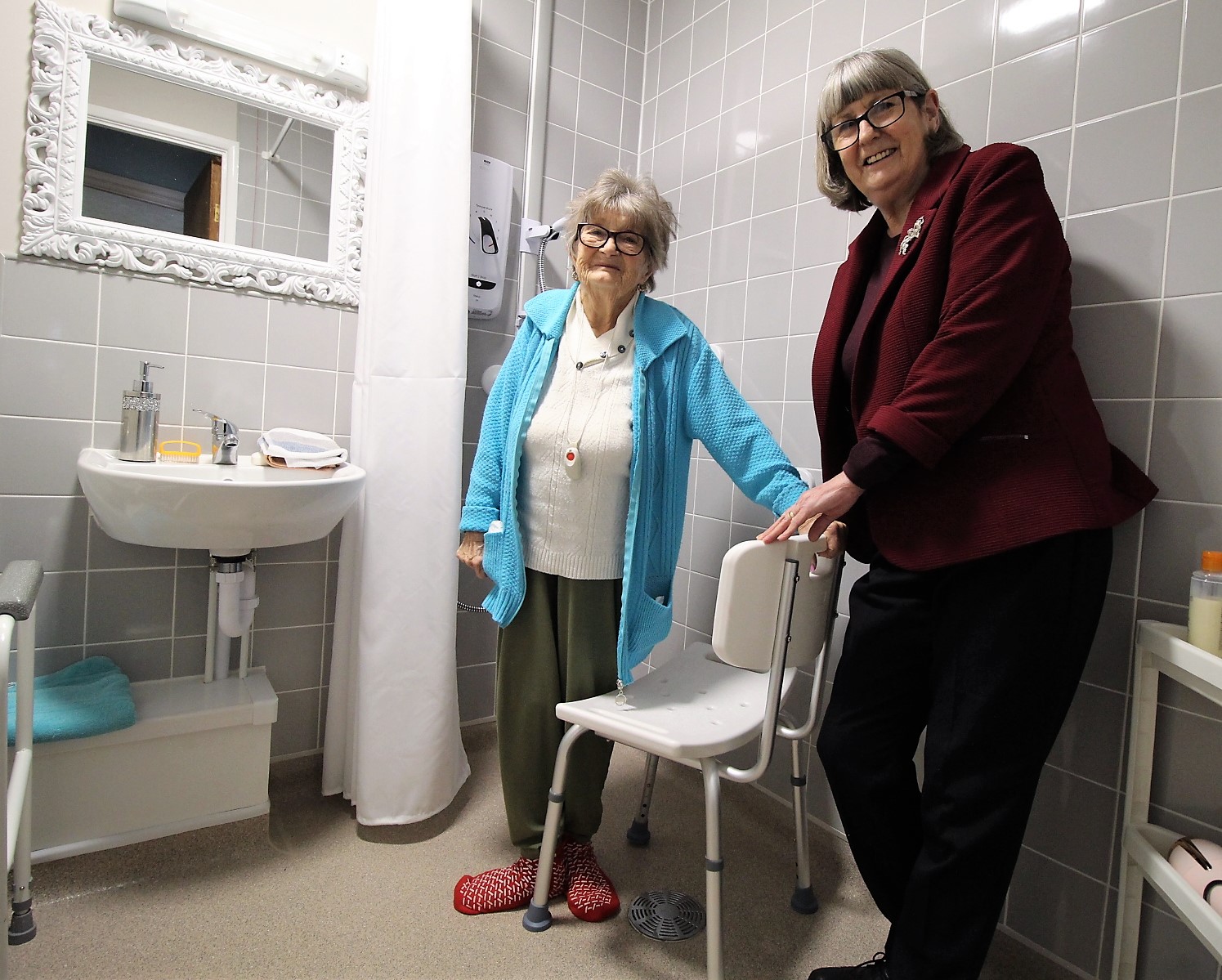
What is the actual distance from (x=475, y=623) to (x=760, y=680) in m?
0.95

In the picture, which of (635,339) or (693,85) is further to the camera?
(693,85)

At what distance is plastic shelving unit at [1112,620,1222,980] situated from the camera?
3.17 ft

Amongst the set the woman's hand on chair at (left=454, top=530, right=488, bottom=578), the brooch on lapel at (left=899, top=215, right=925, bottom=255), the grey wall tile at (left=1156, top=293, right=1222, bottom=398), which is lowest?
the woman's hand on chair at (left=454, top=530, right=488, bottom=578)

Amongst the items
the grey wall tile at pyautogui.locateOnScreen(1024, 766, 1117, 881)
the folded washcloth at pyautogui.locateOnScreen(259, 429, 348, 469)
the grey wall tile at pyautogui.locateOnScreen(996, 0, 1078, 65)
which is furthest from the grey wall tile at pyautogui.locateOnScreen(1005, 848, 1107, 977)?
the folded washcloth at pyautogui.locateOnScreen(259, 429, 348, 469)

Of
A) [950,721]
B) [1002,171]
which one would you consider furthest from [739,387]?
[950,721]

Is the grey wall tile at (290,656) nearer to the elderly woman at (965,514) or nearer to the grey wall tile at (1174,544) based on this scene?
the elderly woman at (965,514)

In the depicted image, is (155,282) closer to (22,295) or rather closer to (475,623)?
(22,295)

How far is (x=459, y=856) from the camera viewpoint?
1.51 metres

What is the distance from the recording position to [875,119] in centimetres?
111

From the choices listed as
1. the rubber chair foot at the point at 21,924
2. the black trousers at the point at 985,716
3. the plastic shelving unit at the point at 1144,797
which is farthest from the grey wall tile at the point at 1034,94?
the rubber chair foot at the point at 21,924

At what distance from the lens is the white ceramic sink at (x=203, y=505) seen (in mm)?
1220

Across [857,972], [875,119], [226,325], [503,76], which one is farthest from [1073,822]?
[503,76]

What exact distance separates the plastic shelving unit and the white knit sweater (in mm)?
834

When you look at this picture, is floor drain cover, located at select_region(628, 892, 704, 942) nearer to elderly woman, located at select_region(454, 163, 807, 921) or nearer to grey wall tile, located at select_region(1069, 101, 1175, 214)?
elderly woman, located at select_region(454, 163, 807, 921)
